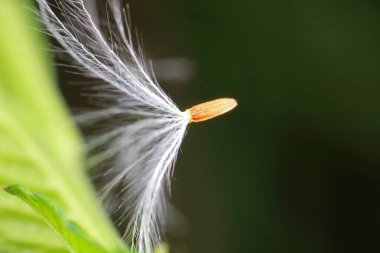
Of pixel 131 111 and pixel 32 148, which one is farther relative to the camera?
pixel 131 111

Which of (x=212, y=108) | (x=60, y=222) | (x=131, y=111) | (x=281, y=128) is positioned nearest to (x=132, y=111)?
(x=131, y=111)

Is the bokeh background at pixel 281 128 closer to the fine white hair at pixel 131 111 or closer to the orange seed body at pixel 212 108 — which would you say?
the fine white hair at pixel 131 111

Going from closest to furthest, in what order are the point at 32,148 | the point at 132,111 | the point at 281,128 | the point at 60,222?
the point at 60,222, the point at 32,148, the point at 132,111, the point at 281,128

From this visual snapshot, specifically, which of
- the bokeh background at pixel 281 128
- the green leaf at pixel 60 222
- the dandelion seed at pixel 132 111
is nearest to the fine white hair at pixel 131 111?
the dandelion seed at pixel 132 111

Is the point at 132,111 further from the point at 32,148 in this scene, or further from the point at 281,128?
the point at 281,128

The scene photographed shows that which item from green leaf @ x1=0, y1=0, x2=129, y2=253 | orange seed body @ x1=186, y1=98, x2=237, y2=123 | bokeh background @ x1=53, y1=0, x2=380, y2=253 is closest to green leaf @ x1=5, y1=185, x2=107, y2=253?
green leaf @ x1=0, y1=0, x2=129, y2=253

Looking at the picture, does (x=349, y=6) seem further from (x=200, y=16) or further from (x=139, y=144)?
(x=139, y=144)

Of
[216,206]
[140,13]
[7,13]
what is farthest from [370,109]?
[7,13]
